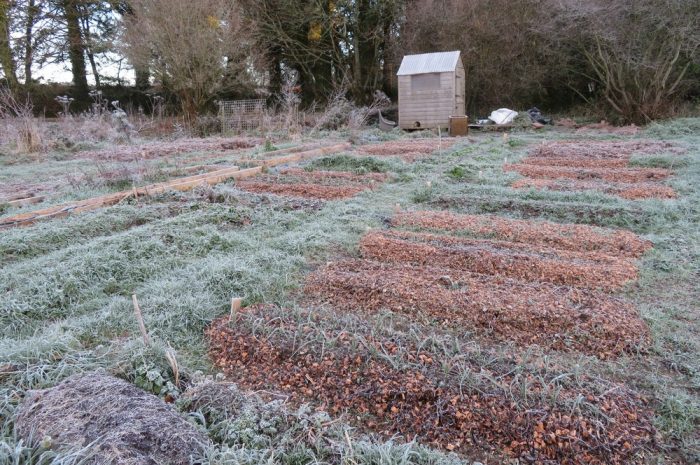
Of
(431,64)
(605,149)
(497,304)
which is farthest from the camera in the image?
(431,64)

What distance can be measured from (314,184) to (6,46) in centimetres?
1651

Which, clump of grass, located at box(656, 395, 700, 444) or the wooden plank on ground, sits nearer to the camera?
clump of grass, located at box(656, 395, 700, 444)

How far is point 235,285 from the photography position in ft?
10.5

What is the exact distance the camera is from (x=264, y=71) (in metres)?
17.6

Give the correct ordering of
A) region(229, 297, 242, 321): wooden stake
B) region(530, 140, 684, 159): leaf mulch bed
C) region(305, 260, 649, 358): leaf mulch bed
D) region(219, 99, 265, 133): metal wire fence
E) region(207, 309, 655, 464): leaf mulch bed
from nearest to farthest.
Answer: region(207, 309, 655, 464): leaf mulch bed
region(305, 260, 649, 358): leaf mulch bed
region(229, 297, 242, 321): wooden stake
region(530, 140, 684, 159): leaf mulch bed
region(219, 99, 265, 133): metal wire fence

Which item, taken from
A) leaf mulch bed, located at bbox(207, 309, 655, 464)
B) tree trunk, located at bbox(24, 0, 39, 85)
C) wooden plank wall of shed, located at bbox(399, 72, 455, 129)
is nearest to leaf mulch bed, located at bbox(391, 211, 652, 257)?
leaf mulch bed, located at bbox(207, 309, 655, 464)

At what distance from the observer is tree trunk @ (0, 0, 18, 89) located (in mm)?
16208

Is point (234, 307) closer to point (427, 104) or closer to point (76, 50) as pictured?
point (427, 104)

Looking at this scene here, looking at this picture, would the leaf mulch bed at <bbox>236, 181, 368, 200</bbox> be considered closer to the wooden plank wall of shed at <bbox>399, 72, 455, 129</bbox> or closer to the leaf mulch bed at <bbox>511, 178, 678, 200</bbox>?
the leaf mulch bed at <bbox>511, 178, 678, 200</bbox>

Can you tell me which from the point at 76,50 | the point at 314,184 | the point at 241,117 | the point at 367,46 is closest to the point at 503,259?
the point at 314,184

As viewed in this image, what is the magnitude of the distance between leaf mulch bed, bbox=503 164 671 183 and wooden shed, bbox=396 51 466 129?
7070 mm

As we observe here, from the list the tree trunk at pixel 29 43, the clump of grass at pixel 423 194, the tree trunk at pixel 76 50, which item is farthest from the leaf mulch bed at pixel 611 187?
the tree trunk at pixel 76 50

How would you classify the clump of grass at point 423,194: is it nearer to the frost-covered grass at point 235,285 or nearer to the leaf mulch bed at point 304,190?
the frost-covered grass at point 235,285

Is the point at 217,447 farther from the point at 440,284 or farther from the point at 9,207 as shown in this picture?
the point at 9,207
